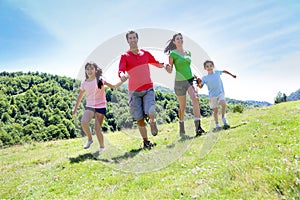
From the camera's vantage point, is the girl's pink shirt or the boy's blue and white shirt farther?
the boy's blue and white shirt

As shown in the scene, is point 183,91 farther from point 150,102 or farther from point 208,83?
point 208,83

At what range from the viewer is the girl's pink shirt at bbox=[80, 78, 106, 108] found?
381 inches

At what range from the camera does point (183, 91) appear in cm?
1011

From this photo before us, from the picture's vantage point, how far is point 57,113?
136125mm

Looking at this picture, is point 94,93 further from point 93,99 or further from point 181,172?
point 181,172

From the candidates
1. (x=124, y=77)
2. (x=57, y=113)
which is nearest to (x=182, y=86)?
(x=124, y=77)

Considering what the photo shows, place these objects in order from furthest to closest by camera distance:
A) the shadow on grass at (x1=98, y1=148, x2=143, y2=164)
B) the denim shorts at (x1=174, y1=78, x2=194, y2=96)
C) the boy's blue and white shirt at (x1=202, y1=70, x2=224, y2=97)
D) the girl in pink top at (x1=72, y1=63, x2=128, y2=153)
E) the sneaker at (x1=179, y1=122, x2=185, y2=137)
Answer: the boy's blue and white shirt at (x1=202, y1=70, x2=224, y2=97), the sneaker at (x1=179, y1=122, x2=185, y2=137), the denim shorts at (x1=174, y1=78, x2=194, y2=96), the girl in pink top at (x1=72, y1=63, x2=128, y2=153), the shadow on grass at (x1=98, y1=148, x2=143, y2=164)

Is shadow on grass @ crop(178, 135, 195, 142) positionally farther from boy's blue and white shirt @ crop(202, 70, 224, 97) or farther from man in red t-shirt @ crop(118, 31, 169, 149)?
boy's blue and white shirt @ crop(202, 70, 224, 97)

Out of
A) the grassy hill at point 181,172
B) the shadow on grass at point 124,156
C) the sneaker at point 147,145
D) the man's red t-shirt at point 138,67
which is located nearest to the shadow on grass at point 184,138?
the grassy hill at point 181,172

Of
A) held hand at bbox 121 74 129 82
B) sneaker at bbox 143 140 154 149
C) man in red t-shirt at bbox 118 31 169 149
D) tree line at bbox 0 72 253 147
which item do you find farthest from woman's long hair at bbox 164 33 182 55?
sneaker at bbox 143 140 154 149

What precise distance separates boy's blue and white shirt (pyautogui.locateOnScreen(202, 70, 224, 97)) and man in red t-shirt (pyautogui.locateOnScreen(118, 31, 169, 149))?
4.10 meters

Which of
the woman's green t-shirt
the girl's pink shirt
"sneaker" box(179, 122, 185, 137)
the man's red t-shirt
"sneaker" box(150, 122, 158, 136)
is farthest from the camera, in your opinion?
"sneaker" box(179, 122, 185, 137)

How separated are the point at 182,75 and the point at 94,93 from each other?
3089 millimetres

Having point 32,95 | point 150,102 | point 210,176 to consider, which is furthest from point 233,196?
point 32,95
